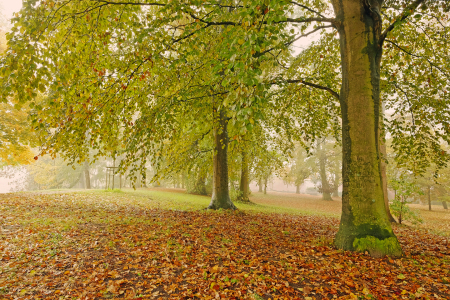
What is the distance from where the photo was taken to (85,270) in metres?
3.94

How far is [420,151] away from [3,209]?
44.7 ft

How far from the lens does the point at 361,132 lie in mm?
4637

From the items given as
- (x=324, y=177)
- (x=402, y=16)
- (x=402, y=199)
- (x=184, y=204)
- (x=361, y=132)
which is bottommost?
(x=184, y=204)

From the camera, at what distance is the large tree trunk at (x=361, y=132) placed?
4.47 meters

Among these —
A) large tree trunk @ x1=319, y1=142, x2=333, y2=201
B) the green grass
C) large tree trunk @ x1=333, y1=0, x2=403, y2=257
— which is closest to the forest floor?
large tree trunk @ x1=333, y1=0, x2=403, y2=257

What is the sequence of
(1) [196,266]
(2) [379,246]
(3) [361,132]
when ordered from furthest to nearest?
(3) [361,132], (2) [379,246], (1) [196,266]

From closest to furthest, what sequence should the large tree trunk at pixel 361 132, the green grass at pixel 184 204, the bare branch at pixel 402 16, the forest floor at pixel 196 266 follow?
the forest floor at pixel 196 266, the bare branch at pixel 402 16, the large tree trunk at pixel 361 132, the green grass at pixel 184 204

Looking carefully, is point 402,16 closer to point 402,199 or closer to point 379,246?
point 379,246

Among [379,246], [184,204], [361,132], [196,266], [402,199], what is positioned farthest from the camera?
[184,204]

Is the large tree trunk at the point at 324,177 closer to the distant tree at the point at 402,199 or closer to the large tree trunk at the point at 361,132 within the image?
the distant tree at the point at 402,199

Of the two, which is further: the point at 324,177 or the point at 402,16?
the point at 324,177

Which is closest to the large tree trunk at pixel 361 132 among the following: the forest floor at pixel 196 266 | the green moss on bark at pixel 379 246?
the green moss on bark at pixel 379 246

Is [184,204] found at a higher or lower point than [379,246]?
lower

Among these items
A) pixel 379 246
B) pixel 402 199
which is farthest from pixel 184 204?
pixel 402 199
